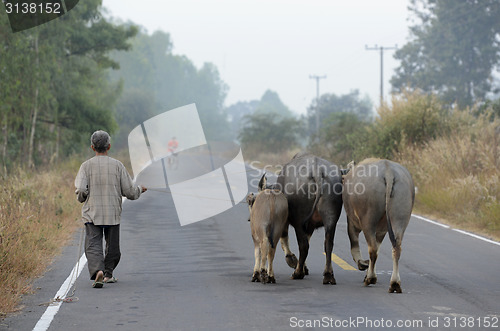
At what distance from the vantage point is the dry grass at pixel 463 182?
1707 centimetres

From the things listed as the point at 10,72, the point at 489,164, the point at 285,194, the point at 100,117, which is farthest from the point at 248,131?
the point at 285,194

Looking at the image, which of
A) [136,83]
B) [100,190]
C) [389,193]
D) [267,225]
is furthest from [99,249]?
[136,83]

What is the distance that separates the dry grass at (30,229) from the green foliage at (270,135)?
46.3 m

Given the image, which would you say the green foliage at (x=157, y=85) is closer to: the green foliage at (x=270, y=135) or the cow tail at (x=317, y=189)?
the green foliage at (x=270, y=135)

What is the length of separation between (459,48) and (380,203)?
62.3 meters

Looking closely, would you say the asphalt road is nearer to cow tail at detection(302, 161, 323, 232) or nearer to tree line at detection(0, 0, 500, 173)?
cow tail at detection(302, 161, 323, 232)

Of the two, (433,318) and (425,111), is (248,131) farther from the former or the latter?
(433,318)

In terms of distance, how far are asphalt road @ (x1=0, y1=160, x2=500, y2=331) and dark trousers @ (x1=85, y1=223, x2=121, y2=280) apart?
9.9 inches

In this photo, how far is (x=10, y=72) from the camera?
79.0 feet

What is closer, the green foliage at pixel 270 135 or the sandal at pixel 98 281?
the sandal at pixel 98 281

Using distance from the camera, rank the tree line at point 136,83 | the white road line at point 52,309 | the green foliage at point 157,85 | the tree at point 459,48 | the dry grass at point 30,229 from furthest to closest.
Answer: the green foliage at point 157,85
the tree at point 459,48
the tree line at point 136,83
the dry grass at point 30,229
the white road line at point 52,309

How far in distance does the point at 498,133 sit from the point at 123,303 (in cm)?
1647

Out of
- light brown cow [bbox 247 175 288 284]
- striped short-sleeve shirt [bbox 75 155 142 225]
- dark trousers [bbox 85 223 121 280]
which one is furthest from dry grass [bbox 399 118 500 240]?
striped short-sleeve shirt [bbox 75 155 142 225]

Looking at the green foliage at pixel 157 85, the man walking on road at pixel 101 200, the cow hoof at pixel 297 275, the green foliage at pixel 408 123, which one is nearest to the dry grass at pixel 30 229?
the man walking on road at pixel 101 200
